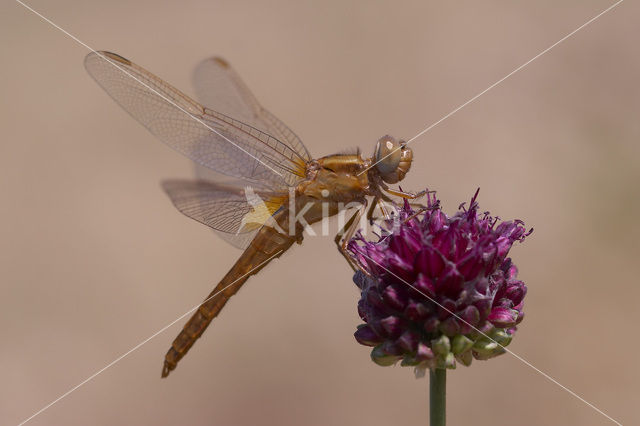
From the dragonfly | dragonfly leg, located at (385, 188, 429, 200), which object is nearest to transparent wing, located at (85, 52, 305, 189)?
the dragonfly

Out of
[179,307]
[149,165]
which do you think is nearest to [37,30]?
[149,165]

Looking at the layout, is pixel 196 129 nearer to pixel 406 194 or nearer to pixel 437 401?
pixel 406 194

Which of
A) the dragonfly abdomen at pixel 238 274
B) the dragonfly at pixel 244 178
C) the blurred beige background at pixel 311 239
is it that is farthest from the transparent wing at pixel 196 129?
the blurred beige background at pixel 311 239

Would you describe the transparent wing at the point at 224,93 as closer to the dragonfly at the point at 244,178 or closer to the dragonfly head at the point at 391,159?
the dragonfly at the point at 244,178

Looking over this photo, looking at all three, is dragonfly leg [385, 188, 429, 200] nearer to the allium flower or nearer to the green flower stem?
the allium flower

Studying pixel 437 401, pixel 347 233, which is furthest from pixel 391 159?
pixel 437 401
